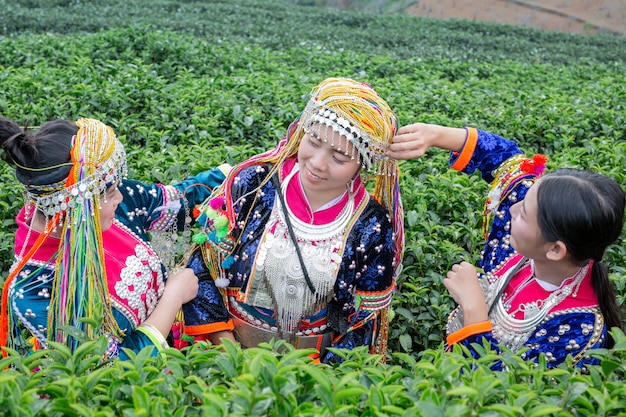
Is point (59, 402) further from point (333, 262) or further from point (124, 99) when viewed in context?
point (124, 99)

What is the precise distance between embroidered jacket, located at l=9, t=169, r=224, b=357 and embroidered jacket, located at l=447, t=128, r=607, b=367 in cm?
106

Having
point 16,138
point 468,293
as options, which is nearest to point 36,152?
point 16,138

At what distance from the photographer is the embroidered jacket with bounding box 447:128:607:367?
2023 millimetres

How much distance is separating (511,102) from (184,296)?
3896 millimetres

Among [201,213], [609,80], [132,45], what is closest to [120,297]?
[201,213]

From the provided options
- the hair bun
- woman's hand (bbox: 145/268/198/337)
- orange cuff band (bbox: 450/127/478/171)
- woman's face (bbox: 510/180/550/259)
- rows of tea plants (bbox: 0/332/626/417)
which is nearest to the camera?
rows of tea plants (bbox: 0/332/626/417)

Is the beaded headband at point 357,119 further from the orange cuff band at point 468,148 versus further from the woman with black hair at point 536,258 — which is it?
the orange cuff band at point 468,148

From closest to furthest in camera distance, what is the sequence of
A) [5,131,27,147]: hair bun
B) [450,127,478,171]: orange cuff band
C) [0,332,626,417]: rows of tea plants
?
1. [0,332,626,417]: rows of tea plants
2. [5,131,27,147]: hair bun
3. [450,127,478,171]: orange cuff band

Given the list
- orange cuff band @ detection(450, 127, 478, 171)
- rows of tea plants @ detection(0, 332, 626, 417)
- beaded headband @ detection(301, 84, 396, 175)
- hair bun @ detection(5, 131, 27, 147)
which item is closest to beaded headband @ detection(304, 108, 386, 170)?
beaded headband @ detection(301, 84, 396, 175)

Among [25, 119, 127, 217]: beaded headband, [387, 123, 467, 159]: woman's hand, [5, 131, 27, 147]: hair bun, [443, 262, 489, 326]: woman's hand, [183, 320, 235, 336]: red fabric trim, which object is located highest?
[387, 123, 467, 159]: woman's hand

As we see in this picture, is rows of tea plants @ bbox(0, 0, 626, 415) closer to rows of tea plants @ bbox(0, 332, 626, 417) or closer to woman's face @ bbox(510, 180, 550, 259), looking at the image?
rows of tea plants @ bbox(0, 332, 626, 417)

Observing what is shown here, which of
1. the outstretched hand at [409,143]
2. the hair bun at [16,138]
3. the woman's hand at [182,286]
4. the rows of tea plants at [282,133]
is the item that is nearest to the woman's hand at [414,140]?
the outstretched hand at [409,143]

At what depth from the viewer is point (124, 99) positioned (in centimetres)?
438

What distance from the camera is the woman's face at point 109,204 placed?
2.06m
